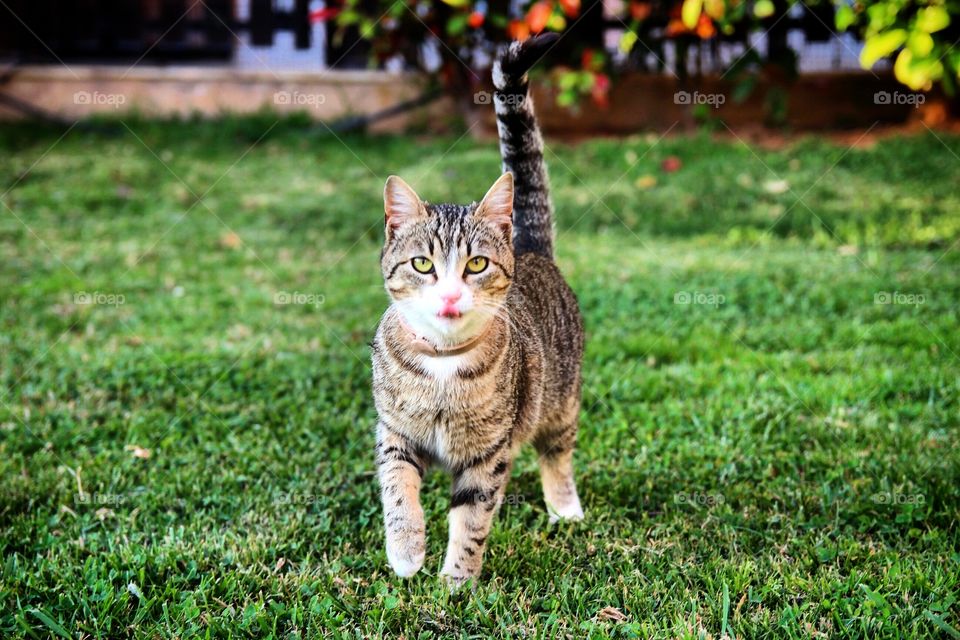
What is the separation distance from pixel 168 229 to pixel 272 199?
3.46ft

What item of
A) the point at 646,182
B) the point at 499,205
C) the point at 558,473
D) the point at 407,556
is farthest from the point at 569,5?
the point at 407,556

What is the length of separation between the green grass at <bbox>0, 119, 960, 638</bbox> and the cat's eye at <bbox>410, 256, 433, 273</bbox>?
0.94 meters

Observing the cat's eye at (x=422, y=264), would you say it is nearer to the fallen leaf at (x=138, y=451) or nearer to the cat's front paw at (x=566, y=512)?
the cat's front paw at (x=566, y=512)

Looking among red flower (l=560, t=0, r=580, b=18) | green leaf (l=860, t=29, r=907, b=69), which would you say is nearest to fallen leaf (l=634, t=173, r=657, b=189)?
red flower (l=560, t=0, r=580, b=18)

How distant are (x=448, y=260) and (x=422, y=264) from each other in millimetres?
84

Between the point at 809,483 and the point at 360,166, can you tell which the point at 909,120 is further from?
the point at 809,483

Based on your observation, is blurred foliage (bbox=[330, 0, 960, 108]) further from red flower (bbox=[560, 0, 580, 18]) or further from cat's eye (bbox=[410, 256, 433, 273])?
cat's eye (bbox=[410, 256, 433, 273])

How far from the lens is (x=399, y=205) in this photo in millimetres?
2658

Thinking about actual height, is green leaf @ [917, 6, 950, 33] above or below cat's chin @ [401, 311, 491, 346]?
above

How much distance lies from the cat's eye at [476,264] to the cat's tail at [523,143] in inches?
23.1

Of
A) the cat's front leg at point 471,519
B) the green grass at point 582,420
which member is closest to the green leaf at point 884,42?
the green grass at point 582,420

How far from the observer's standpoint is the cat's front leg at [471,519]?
259cm

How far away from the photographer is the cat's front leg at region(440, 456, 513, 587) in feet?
8.51

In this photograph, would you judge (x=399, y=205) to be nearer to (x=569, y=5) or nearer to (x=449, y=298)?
(x=449, y=298)
